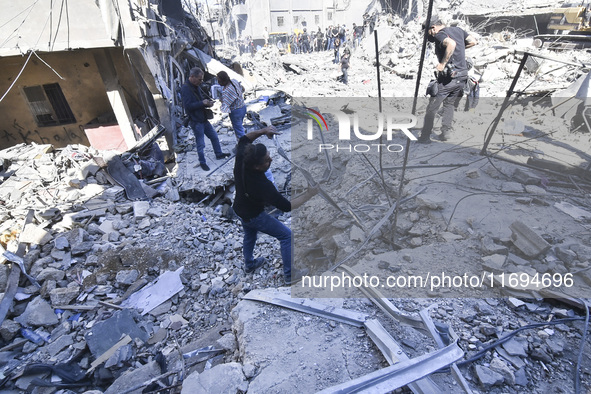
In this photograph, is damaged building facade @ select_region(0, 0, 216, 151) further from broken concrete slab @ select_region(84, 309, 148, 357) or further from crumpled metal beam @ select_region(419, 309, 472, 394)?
crumpled metal beam @ select_region(419, 309, 472, 394)

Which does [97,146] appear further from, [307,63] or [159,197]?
[307,63]

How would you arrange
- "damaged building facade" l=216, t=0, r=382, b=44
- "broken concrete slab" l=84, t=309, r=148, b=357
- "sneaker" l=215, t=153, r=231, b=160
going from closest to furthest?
"broken concrete slab" l=84, t=309, r=148, b=357 → "sneaker" l=215, t=153, r=231, b=160 → "damaged building facade" l=216, t=0, r=382, b=44

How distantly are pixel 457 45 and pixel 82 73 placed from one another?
8.70 metres

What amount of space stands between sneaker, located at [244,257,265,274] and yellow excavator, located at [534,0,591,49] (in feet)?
49.8

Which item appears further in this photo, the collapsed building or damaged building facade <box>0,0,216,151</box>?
damaged building facade <box>0,0,216,151</box>

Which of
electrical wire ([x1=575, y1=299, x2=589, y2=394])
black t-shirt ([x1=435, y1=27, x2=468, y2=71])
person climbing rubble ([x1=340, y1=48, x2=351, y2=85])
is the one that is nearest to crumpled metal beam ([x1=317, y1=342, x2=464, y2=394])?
electrical wire ([x1=575, y1=299, x2=589, y2=394])

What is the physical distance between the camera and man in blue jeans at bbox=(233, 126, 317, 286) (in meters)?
3.02

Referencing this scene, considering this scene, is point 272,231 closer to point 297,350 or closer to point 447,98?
point 297,350

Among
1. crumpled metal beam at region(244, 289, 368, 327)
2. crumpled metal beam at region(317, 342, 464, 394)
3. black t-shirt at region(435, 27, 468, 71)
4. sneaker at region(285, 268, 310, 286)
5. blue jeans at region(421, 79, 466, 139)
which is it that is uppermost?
black t-shirt at region(435, 27, 468, 71)

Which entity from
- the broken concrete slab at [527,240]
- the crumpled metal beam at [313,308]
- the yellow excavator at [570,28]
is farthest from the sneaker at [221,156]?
the yellow excavator at [570,28]

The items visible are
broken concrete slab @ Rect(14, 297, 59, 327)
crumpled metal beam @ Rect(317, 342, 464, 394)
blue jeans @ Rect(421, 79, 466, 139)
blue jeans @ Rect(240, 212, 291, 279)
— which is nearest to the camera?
crumpled metal beam @ Rect(317, 342, 464, 394)

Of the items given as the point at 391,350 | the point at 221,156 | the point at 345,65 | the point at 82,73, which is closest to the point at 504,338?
the point at 391,350

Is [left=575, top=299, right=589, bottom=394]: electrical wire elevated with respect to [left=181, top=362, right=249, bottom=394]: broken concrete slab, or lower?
elevated

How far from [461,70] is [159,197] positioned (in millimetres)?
5642
